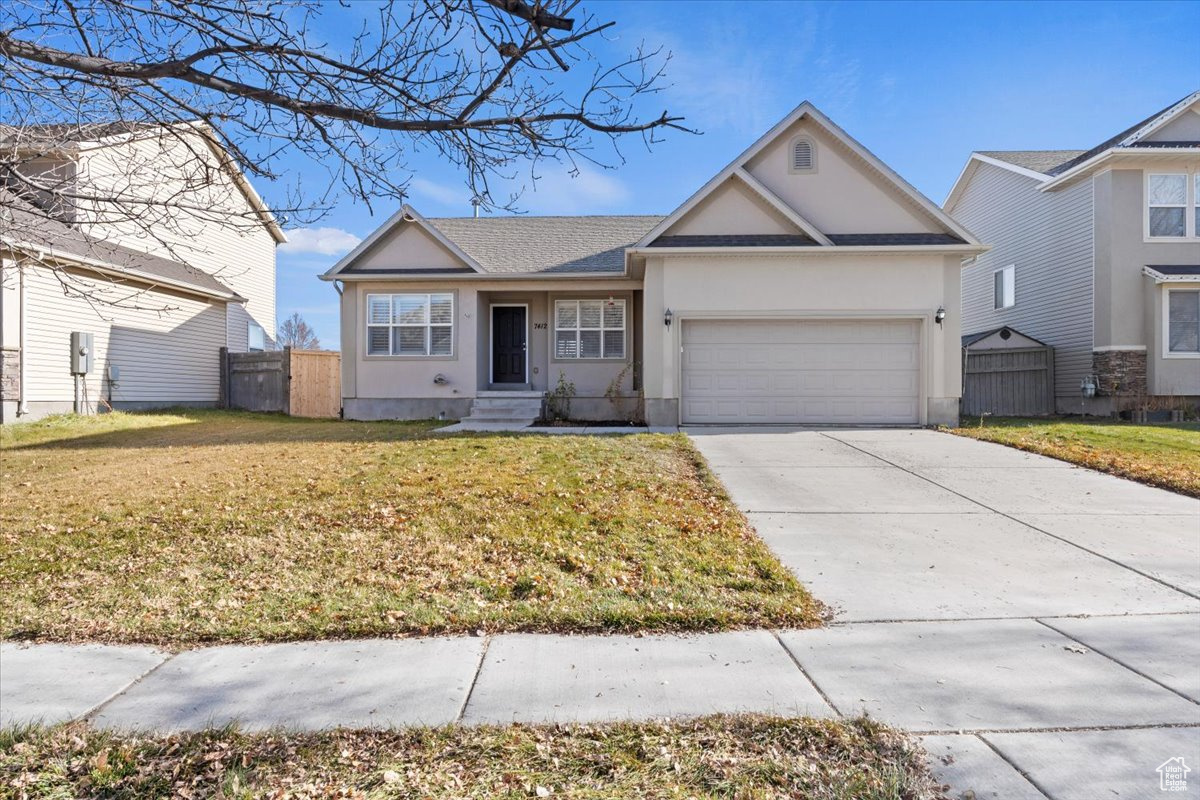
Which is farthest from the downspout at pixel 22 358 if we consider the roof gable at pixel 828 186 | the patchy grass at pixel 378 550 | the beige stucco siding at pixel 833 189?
the beige stucco siding at pixel 833 189

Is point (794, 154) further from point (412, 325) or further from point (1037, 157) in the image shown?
point (1037, 157)

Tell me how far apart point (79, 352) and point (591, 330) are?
37.4 feet

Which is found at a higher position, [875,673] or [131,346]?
[131,346]

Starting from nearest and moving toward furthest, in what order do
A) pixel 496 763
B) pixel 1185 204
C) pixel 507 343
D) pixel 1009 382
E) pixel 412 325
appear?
pixel 496 763
pixel 1185 204
pixel 412 325
pixel 507 343
pixel 1009 382

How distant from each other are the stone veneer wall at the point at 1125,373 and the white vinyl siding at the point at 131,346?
20317 mm

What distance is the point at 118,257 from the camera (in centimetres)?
1520

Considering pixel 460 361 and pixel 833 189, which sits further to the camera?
pixel 460 361

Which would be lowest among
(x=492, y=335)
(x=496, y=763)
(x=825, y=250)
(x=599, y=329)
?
(x=496, y=763)

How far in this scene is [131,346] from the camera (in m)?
16.1

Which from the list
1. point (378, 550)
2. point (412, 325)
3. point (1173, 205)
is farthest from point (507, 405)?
point (1173, 205)

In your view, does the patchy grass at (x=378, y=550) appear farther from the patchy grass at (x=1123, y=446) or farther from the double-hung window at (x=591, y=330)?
the double-hung window at (x=591, y=330)

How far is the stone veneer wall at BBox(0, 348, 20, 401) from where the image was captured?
1284cm

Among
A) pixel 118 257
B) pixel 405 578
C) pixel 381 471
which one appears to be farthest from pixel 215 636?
pixel 118 257

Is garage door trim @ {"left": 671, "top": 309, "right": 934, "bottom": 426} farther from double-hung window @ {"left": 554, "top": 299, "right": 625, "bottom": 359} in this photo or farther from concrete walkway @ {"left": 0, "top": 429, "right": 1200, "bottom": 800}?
concrete walkway @ {"left": 0, "top": 429, "right": 1200, "bottom": 800}
